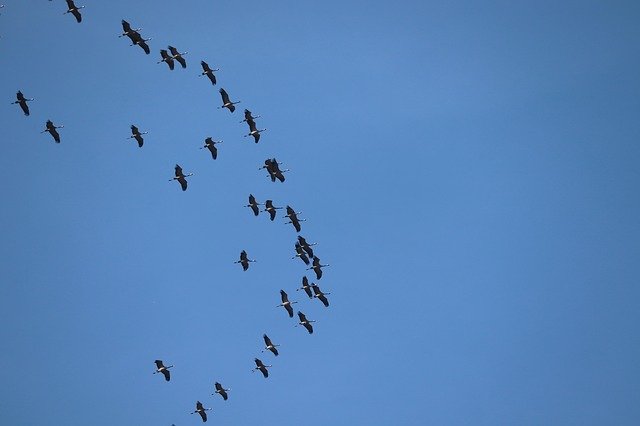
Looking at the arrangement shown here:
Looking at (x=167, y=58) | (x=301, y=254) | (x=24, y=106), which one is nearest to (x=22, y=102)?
(x=24, y=106)

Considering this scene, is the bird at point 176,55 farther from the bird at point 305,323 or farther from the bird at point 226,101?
the bird at point 305,323

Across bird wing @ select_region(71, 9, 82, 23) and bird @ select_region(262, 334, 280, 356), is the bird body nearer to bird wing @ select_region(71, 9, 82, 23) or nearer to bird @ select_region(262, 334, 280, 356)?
bird @ select_region(262, 334, 280, 356)

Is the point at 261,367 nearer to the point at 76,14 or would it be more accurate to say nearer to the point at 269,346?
the point at 269,346

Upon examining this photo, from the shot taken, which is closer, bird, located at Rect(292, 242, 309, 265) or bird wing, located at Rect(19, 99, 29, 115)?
bird wing, located at Rect(19, 99, 29, 115)

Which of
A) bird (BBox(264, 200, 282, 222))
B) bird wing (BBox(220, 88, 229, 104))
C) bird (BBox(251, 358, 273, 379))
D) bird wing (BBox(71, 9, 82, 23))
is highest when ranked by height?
bird wing (BBox(71, 9, 82, 23))

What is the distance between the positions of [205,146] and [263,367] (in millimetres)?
17960

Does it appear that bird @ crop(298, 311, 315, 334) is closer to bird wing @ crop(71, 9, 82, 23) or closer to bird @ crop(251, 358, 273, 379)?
bird @ crop(251, 358, 273, 379)

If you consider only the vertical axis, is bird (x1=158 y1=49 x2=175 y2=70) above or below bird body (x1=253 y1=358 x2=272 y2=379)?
above

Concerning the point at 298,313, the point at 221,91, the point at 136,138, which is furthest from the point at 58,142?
the point at 298,313

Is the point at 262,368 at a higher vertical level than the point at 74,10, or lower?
lower

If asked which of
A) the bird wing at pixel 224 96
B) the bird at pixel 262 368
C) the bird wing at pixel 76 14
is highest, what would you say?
the bird wing at pixel 76 14

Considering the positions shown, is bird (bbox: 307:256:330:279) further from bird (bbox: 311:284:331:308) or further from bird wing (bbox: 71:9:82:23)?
bird wing (bbox: 71:9:82:23)

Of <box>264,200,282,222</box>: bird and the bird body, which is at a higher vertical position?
<box>264,200,282,222</box>: bird

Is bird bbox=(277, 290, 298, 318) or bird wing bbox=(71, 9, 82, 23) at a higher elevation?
bird wing bbox=(71, 9, 82, 23)
